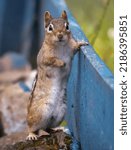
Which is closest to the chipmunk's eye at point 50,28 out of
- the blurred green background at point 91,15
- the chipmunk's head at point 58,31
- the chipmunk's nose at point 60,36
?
the chipmunk's head at point 58,31

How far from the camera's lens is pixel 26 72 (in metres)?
12.4

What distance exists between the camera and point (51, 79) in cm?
713

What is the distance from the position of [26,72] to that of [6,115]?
2467 millimetres

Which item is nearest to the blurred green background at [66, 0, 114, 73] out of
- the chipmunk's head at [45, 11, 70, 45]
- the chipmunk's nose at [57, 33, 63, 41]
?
the chipmunk's head at [45, 11, 70, 45]

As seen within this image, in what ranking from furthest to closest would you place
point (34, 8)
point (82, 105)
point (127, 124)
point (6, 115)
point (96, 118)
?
1. point (34, 8)
2. point (6, 115)
3. point (82, 105)
4. point (96, 118)
5. point (127, 124)

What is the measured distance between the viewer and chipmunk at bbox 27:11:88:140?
7.06 metres

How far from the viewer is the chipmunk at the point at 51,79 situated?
7.06 metres

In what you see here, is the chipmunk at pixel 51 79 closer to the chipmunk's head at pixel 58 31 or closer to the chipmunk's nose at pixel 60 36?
the chipmunk's head at pixel 58 31

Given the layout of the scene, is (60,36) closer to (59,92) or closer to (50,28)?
(50,28)

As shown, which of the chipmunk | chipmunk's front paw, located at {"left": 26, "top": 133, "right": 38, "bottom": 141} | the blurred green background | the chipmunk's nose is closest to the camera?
the chipmunk's nose

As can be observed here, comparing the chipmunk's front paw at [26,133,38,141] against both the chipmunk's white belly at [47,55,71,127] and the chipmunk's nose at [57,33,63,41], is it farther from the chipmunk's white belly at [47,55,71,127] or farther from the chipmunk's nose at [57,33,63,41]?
the chipmunk's nose at [57,33,63,41]

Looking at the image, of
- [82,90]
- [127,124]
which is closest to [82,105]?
[82,90]

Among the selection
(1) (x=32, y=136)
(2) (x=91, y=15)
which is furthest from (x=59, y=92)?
(2) (x=91, y=15)

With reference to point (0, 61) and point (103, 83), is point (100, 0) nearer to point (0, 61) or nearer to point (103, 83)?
point (0, 61)
